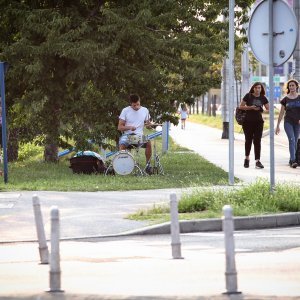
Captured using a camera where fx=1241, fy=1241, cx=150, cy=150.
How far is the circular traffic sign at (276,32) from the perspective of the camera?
1551cm

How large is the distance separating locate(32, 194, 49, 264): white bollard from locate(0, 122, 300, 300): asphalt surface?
4.5 inches

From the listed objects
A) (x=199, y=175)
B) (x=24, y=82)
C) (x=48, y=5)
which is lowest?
(x=199, y=175)

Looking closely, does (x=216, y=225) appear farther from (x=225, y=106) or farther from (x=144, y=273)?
(x=225, y=106)

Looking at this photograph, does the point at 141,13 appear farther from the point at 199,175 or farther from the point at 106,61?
the point at 199,175

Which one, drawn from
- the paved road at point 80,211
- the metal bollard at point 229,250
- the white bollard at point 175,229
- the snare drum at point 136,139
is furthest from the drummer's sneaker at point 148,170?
the metal bollard at point 229,250

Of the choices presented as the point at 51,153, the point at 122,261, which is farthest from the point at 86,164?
the point at 122,261

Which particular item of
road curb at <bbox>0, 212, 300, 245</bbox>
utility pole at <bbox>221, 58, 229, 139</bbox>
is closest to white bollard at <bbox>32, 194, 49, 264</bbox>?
road curb at <bbox>0, 212, 300, 245</bbox>

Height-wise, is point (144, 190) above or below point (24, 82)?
below

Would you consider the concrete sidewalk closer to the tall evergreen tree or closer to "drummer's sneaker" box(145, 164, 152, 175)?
"drummer's sneaker" box(145, 164, 152, 175)

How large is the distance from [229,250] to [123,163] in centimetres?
1393

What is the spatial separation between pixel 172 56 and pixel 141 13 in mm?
1939

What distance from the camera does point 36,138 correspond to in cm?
3022

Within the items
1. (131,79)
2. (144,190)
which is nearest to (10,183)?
(144,190)

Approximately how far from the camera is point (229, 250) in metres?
8.33
